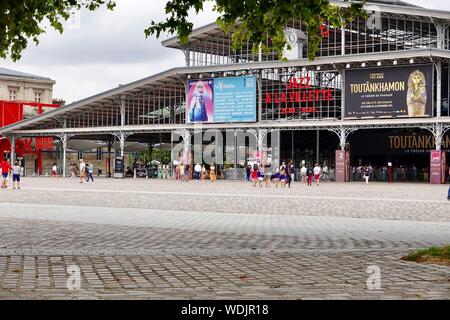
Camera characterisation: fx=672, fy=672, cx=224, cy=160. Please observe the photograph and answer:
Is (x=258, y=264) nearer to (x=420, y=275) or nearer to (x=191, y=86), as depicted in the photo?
(x=420, y=275)

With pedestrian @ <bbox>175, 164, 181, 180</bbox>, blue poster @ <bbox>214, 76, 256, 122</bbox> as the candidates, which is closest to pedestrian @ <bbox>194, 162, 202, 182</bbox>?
pedestrian @ <bbox>175, 164, 181, 180</bbox>

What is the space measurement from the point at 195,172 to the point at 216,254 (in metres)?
42.2

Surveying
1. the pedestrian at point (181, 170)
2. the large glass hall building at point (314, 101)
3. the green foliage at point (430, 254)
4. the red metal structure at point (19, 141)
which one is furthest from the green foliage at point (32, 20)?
the red metal structure at point (19, 141)

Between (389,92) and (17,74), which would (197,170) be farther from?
(17,74)

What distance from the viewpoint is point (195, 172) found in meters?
50.9

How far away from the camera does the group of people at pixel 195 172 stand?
4759 centimetres

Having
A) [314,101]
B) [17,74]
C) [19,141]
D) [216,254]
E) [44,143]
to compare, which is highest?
[17,74]

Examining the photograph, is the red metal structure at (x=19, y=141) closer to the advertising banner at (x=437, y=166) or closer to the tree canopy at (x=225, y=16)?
the advertising banner at (x=437, y=166)

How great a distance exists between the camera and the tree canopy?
30.9 feet

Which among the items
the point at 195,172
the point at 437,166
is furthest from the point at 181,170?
the point at 437,166

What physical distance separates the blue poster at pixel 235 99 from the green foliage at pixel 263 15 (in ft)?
122

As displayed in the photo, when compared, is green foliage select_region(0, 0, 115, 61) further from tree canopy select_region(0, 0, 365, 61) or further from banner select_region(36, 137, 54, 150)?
banner select_region(36, 137, 54, 150)

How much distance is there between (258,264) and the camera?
7.95 metres

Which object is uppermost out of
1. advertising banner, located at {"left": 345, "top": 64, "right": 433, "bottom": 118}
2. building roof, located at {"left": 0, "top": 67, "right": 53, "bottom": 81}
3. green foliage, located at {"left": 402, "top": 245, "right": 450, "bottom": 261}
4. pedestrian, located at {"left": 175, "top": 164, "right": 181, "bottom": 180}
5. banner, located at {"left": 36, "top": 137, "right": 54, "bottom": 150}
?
building roof, located at {"left": 0, "top": 67, "right": 53, "bottom": 81}
